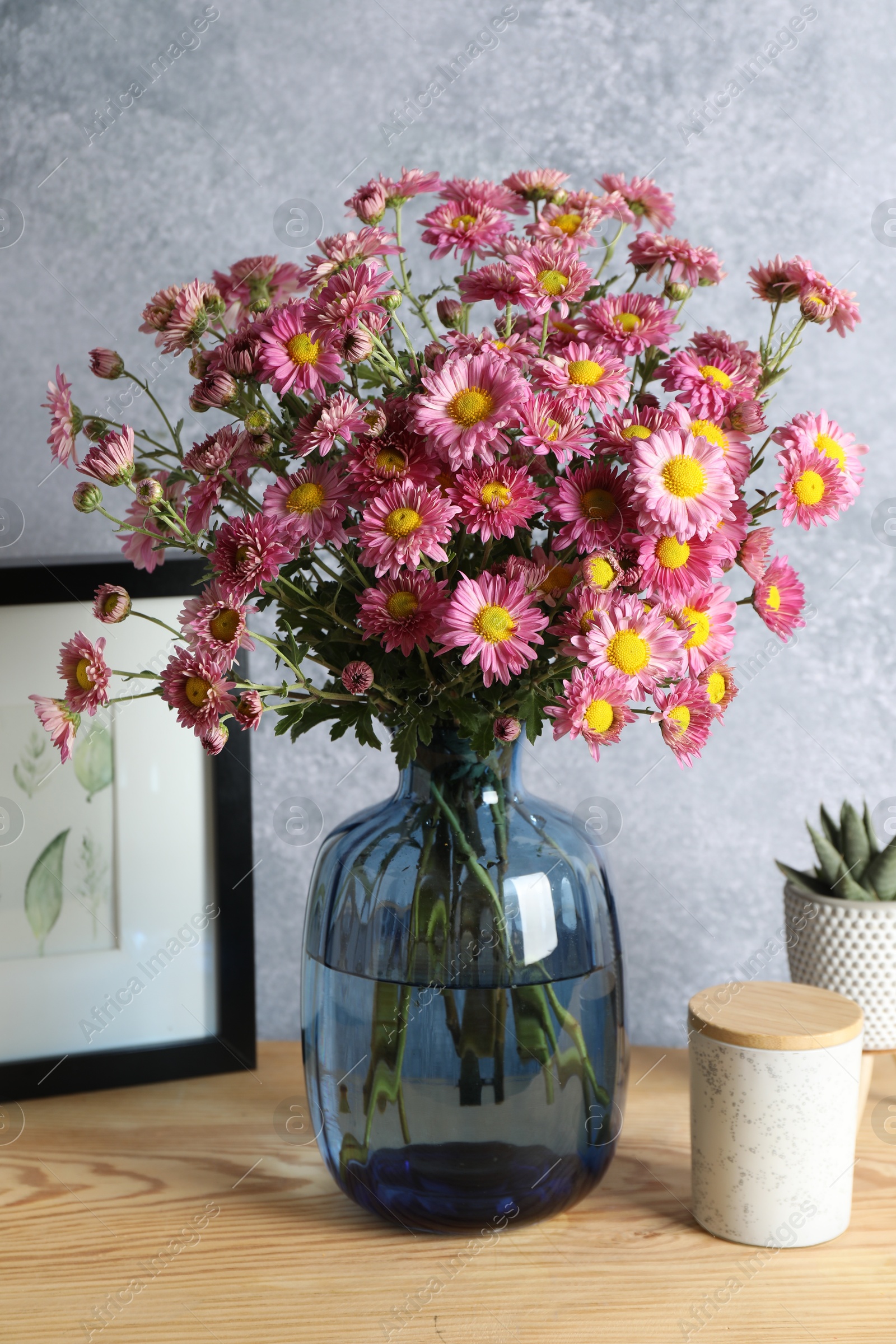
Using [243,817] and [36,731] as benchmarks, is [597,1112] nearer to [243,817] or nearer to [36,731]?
[243,817]

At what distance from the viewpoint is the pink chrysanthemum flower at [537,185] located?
0.69 m

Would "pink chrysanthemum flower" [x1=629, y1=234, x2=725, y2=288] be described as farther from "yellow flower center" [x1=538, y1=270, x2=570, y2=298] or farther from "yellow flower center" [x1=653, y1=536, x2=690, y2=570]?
"yellow flower center" [x1=653, y1=536, x2=690, y2=570]

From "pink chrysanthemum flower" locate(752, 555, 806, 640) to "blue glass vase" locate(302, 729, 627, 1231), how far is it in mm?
170

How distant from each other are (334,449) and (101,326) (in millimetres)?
425

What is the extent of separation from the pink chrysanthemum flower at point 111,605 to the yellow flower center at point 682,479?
0.28 metres

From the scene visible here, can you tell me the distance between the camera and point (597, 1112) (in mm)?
706

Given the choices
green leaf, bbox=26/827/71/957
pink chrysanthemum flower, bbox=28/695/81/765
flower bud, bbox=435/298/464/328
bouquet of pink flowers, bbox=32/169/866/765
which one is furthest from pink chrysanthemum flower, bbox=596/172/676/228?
green leaf, bbox=26/827/71/957

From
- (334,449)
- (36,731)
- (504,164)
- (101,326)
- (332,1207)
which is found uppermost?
(504,164)

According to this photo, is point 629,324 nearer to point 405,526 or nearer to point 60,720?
point 405,526

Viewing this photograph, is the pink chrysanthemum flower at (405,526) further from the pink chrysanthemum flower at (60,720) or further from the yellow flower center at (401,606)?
the pink chrysanthemum flower at (60,720)

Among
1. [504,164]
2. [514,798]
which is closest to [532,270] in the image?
[514,798]

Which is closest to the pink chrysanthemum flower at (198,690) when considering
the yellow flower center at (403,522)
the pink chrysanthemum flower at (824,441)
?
the yellow flower center at (403,522)

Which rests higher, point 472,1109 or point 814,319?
point 814,319

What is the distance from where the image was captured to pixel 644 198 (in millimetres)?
704
